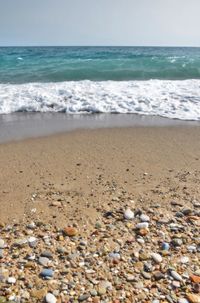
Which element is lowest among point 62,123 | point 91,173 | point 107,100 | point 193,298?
point 193,298

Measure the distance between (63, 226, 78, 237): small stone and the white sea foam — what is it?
15.1 ft

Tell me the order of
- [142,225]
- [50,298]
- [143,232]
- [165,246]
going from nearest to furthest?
[50,298] → [165,246] → [143,232] → [142,225]

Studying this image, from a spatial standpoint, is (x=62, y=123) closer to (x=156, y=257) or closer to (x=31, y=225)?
(x=31, y=225)

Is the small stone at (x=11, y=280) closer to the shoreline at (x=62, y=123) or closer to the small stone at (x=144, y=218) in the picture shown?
the small stone at (x=144, y=218)

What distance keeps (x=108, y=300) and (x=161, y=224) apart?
1.07 meters

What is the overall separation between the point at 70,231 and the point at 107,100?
573 centimetres

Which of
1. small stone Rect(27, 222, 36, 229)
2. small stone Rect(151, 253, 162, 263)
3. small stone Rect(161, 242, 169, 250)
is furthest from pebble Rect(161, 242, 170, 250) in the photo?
small stone Rect(27, 222, 36, 229)

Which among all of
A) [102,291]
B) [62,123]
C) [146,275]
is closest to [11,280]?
[102,291]

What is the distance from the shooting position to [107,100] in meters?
8.32

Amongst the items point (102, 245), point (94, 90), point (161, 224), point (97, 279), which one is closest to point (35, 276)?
point (97, 279)

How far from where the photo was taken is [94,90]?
9.59 metres

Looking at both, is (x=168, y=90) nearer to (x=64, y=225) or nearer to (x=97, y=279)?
(x=64, y=225)

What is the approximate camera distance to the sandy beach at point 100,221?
2344mm

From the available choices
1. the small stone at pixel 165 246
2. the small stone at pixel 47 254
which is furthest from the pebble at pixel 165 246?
the small stone at pixel 47 254
